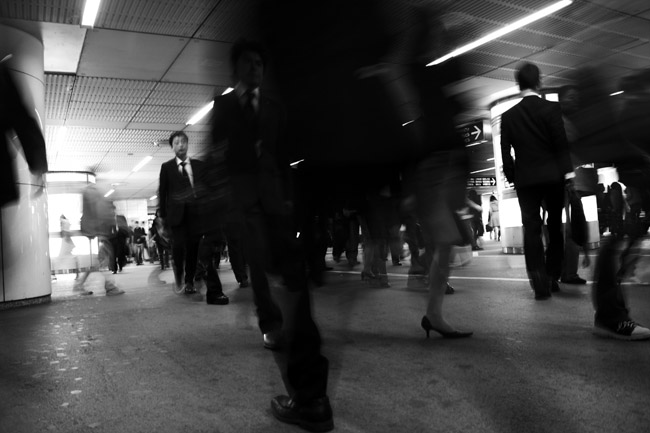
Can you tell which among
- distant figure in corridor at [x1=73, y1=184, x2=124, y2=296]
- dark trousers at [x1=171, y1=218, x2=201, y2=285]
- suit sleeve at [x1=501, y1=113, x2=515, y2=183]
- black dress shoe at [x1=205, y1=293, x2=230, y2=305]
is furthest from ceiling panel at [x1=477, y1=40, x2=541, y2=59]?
distant figure in corridor at [x1=73, y1=184, x2=124, y2=296]

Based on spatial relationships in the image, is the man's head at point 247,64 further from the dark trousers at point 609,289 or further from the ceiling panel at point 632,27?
the ceiling panel at point 632,27

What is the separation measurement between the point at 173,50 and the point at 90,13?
5.17ft

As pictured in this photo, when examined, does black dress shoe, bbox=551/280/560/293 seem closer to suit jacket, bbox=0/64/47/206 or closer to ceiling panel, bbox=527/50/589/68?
suit jacket, bbox=0/64/47/206

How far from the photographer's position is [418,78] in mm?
2299

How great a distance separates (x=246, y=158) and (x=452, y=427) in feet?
3.94

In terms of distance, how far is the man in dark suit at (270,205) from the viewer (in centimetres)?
162

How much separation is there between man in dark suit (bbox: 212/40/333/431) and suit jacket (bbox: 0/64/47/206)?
62 cm

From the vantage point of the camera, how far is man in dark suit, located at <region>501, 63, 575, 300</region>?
3.55 m

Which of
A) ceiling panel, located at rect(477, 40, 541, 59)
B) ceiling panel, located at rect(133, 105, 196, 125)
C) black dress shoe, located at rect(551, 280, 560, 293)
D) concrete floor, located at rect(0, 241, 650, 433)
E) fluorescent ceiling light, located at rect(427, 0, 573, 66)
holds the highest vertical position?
fluorescent ceiling light, located at rect(427, 0, 573, 66)

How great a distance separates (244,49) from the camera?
169 cm

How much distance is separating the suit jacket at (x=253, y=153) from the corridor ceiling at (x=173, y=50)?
2.71 metres

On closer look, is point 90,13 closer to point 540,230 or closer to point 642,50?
point 540,230

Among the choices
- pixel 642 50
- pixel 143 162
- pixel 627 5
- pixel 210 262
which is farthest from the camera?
pixel 143 162

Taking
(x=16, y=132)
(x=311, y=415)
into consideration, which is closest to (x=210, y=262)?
(x=16, y=132)
